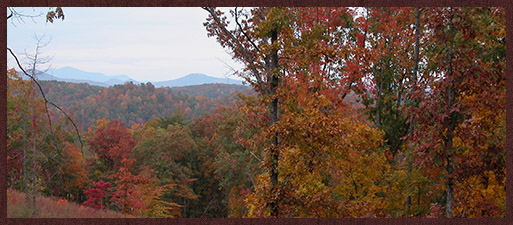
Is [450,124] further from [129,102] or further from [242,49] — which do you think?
[129,102]

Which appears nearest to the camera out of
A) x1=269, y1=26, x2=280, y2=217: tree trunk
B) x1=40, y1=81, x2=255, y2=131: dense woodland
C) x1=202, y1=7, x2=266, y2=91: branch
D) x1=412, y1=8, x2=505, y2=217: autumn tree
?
x1=412, y1=8, x2=505, y2=217: autumn tree

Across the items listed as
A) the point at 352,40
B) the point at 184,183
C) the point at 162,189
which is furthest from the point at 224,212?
the point at 352,40

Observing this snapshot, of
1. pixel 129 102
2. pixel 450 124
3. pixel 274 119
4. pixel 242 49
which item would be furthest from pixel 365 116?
pixel 129 102

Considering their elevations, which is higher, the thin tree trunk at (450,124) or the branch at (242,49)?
the branch at (242,49)

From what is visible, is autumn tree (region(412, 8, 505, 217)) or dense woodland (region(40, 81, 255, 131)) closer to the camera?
autumn tree (region(412, 8, 505, 217))

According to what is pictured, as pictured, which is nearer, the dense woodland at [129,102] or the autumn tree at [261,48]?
the autumn tree at [261,48]

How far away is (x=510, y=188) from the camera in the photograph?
29.8 feet

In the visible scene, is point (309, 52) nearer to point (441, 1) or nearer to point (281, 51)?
point (281, 51)

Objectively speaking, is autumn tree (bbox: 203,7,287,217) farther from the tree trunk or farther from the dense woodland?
the dense woodland

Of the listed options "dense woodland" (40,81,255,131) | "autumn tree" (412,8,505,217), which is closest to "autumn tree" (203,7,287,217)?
"autumn tree" (412,8,505,217)

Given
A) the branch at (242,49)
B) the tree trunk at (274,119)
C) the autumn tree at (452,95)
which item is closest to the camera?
the autumn tree at (452,95)

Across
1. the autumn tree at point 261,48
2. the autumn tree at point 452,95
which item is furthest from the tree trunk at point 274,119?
the autumn tree at point 452,95

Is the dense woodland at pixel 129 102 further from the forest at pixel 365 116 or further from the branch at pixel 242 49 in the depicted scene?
the branch at pixel 242 49

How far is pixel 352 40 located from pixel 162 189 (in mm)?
14111
